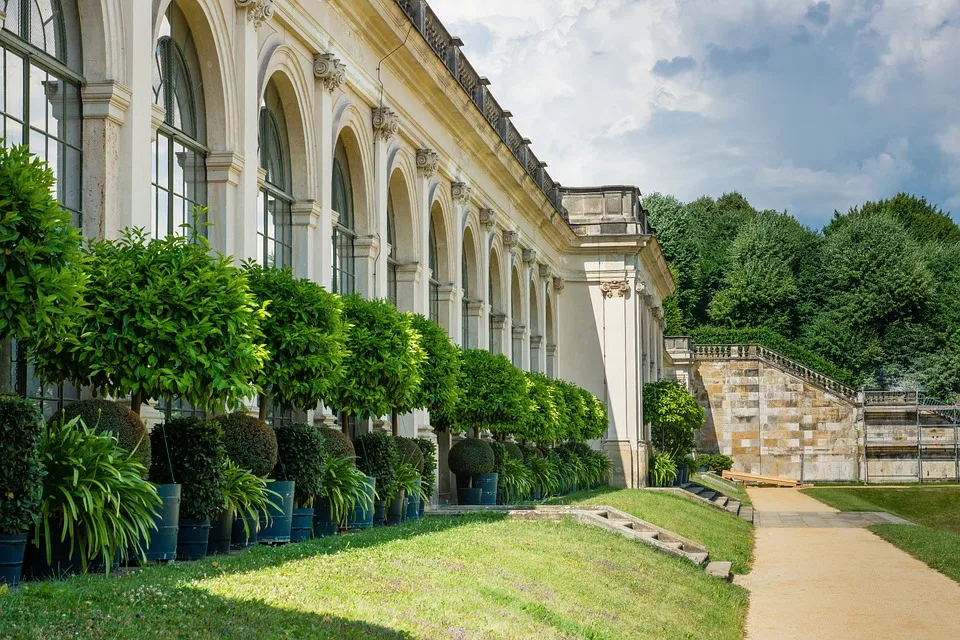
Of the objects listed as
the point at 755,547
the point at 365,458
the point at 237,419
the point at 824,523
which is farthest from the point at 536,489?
the point at 237,419

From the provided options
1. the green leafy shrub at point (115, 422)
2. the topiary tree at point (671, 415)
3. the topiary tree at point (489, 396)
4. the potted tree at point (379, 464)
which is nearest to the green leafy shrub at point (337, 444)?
the potted tree at point (379, 464)

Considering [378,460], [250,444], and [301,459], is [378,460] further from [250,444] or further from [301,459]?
[250,444]

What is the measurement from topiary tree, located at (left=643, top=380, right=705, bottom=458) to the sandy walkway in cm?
2110

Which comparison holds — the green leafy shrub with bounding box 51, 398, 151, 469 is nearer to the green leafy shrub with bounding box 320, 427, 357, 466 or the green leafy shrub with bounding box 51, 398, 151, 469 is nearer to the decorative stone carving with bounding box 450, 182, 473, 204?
the green leafy shrub with bounding box 320, 427, 357, 466

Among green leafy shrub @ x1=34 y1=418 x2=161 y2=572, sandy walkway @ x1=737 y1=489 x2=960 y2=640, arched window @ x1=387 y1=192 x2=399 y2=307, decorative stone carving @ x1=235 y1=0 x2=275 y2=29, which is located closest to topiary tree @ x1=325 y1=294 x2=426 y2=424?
decorative stone carving @ x1=235 y1=0 x2=275 y2=29

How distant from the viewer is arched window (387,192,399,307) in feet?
86.0

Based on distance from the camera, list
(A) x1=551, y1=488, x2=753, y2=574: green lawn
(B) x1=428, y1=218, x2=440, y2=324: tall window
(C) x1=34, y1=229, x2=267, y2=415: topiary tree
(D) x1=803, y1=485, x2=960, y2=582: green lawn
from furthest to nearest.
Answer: (B) x1=428, y1=218, x2=440, y2=324: tall window
(D) x1=803, y1=485, x2=960, y2=582: green lawn
(A) x1=551, y1=488, x2=753, y2=574: green lawn
(C) x1=34, y1=229, x2=267, y2=415: topiary tree

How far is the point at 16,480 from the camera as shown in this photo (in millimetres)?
8766

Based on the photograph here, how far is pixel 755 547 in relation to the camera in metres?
25.5

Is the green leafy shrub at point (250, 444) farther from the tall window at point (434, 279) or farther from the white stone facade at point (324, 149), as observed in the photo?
the tall window at point (434, 279)

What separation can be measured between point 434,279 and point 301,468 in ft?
49.8

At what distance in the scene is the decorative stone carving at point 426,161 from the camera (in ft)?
87.3

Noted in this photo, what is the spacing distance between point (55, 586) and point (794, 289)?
248 ft

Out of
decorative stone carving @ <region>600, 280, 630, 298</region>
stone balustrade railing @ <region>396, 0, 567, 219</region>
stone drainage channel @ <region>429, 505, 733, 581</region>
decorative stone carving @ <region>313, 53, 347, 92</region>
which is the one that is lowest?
stone drainage channel @ <region>429, 505, 733, 581</region>
